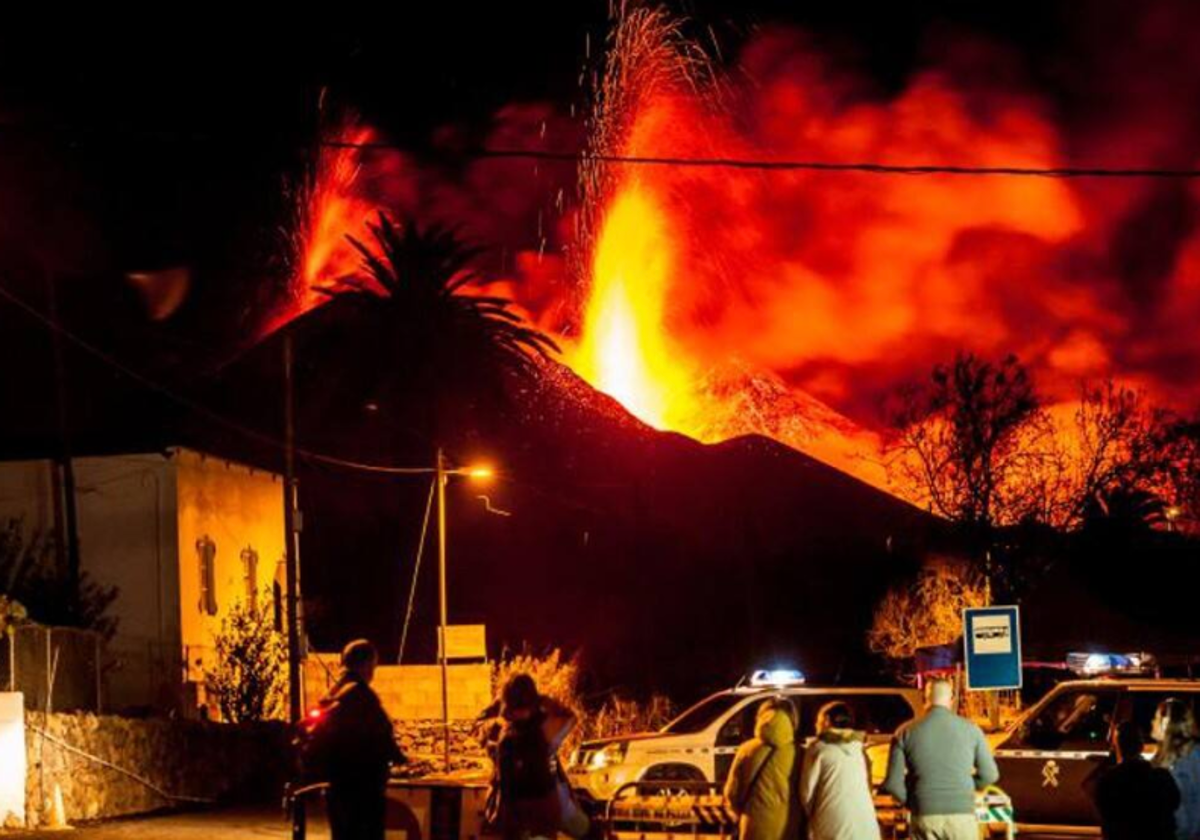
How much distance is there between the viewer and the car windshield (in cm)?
2311

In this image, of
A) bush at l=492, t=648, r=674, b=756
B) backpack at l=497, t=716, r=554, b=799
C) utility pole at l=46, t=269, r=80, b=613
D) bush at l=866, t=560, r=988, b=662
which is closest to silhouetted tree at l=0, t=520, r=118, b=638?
utility pole at l=46, t=269, r=80, b=613

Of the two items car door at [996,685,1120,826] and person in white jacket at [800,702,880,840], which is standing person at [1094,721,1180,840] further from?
car door at [996,685,1120,826]

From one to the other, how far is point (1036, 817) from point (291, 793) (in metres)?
8.12

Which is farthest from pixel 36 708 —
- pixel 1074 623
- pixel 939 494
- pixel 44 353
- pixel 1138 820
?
pixel 939 494

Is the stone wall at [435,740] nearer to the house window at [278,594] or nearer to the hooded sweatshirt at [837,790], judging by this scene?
the house window at [278,594]

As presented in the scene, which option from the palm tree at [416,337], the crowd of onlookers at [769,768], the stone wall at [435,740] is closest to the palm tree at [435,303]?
the palm tree at [416,337]

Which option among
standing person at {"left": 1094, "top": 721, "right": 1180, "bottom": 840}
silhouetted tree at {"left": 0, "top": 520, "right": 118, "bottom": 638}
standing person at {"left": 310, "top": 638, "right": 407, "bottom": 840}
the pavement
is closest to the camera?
standing person at {"left": 1094, "top": 721, "right": 1180, "bottom": 840}

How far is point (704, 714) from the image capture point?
916 inches

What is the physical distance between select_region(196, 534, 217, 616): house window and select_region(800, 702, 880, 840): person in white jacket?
102 ft

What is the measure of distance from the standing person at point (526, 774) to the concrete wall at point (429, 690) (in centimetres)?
2512

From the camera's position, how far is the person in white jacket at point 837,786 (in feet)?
38.4

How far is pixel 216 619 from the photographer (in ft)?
140

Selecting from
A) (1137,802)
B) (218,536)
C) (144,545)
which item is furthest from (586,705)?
(1137,802)

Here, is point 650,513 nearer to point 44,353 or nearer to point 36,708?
Answer: point 44,353
